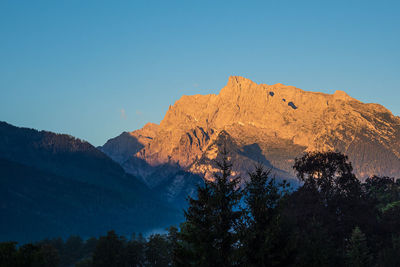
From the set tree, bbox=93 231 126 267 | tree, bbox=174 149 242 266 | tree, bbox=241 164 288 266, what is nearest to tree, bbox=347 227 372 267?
tree, bbox=241 164 288 266

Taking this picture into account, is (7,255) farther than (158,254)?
No

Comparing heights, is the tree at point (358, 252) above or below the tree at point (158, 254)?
below

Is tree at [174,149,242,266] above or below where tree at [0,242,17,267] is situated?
below

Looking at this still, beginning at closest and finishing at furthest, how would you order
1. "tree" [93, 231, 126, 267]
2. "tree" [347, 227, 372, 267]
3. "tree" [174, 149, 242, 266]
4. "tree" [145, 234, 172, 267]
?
"tree" [174, 149, 242, 266] → "tree" [347, 227, 372, 267] → "tree" [93, 231, 126, 267] → "tree" [145, 234, 172, 267]

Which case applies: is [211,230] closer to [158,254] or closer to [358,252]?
[358,252]

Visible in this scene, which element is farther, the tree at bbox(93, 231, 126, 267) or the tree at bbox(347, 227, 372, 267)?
the tree at bbox(93, 231, 126, 267)

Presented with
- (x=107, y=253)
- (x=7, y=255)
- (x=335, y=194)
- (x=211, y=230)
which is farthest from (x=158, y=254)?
(x=211, y=230)

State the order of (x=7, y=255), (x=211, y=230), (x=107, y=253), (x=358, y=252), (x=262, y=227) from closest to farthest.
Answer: (x=262, y=227) → (x=211, y=230) → (x=7, y=255) → (x=358, y=252) → (x=107, y=253)

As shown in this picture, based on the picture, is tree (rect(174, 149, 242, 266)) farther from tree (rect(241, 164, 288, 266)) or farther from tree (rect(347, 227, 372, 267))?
tree (rect(347, 227, 372, 267))

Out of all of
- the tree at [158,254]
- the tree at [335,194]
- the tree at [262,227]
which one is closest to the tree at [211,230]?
the tree at [262,227]

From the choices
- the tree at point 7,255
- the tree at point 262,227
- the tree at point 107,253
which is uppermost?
the tree at point 107,253

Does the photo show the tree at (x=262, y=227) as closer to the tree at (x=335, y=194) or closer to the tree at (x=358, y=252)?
the tree at (x=358, y=252)

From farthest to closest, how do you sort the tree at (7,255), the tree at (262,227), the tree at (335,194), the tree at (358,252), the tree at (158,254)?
the tree at (158,254), the tree at (335,194), the tree at (358,252), the tree at (7,255), the tree at (262,227)

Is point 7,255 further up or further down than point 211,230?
further up
